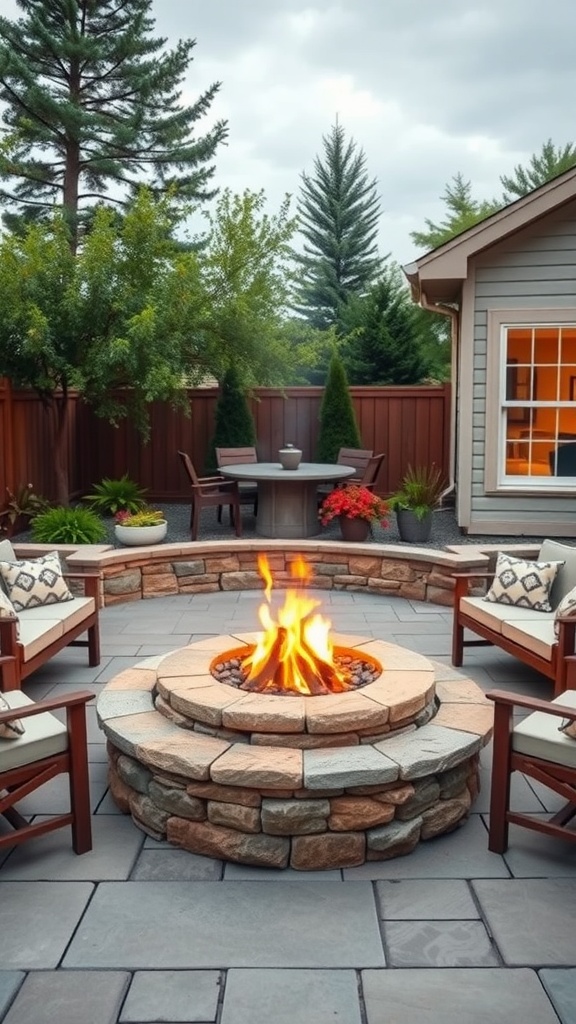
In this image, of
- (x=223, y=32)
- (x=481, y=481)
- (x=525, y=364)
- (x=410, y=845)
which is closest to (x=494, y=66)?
(x=223, y=32)

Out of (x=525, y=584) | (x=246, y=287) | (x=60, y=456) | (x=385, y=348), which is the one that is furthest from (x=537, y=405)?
(x=385, y=348)

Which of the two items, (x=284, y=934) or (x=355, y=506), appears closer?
(x=284, y=934)

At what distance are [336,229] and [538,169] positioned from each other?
7037 millimetres

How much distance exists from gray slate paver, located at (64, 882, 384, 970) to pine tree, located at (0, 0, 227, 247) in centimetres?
1363

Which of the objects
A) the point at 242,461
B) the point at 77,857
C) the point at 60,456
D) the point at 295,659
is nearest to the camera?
the point at 77,857

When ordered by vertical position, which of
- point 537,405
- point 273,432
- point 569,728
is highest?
point 537,405

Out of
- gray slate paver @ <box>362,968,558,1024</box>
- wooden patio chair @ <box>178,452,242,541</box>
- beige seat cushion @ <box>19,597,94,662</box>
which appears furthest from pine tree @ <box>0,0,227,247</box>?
gray slate paver @ <box>362,968,558,1024</box>

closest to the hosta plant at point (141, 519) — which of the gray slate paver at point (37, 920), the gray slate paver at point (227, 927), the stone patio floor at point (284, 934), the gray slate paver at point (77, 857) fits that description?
the stone patio floor at point (284, 934)

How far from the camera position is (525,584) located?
15.5 ft

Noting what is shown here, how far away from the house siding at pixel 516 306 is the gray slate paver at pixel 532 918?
5566 millimetres

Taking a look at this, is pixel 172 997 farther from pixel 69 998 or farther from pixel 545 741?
pixel 545 741

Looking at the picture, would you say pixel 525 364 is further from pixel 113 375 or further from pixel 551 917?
pixel 551 917

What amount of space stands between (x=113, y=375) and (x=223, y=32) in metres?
6.01

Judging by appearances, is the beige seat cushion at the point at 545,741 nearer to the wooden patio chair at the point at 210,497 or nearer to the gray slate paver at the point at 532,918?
the gray slate paver at the point at 532,918
